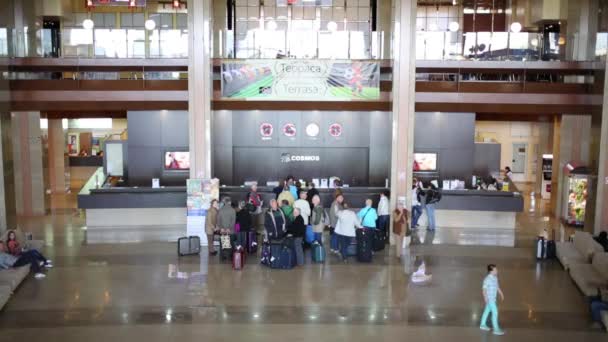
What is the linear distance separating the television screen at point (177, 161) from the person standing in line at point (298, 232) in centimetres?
796

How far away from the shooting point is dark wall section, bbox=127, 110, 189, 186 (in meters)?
21.9

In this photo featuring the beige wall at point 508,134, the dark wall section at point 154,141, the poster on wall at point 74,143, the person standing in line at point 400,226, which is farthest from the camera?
the poster on wall at point 74,143

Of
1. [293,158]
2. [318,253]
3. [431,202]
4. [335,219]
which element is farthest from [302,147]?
[318,253]

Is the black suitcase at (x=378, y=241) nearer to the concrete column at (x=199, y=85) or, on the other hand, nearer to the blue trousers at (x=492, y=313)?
the concrete column at (x=199, y=85)

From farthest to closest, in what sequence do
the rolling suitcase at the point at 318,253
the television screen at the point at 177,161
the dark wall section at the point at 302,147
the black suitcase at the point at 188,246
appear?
the dark wall section at the point at 302,147 → the television screen at the point at 177,161 → the black suitcase at the point at 188,246 → the rolling suitcase at the point at 318,253

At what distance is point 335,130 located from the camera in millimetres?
22391

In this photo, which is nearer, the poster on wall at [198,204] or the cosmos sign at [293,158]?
the poster on wall at [198,204]

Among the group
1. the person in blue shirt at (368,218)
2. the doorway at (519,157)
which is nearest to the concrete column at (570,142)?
the doorway at (519,157)

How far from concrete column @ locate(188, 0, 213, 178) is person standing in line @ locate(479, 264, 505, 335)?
8.00 metres

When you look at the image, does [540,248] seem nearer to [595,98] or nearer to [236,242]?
[595,98]

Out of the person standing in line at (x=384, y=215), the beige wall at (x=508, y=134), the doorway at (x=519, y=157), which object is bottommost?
the person standing in line at (x=384, y=215)

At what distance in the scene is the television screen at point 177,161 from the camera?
867 inches

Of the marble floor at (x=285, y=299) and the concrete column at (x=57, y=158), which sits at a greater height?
the concrete column at (x=57, y=158)

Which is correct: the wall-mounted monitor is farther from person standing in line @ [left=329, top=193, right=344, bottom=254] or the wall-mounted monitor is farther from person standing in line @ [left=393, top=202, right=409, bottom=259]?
person standing in line @ [left=393, top=202, right=409, bottom=259]
